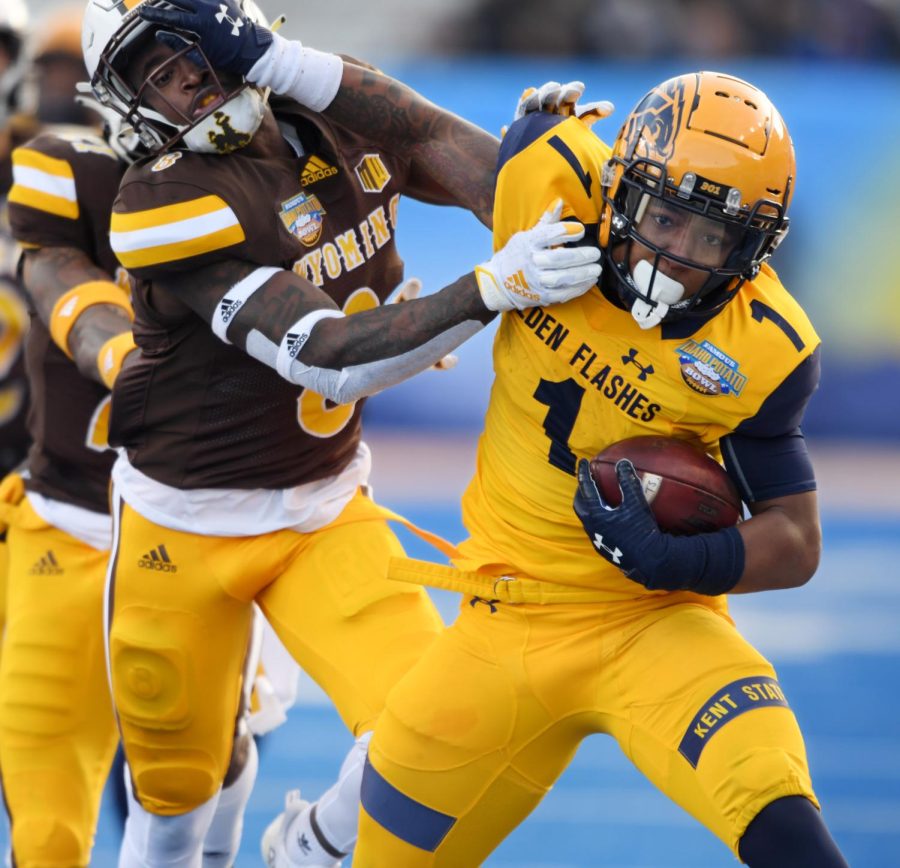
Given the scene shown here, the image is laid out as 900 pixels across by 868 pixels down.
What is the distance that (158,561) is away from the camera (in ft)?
11.2

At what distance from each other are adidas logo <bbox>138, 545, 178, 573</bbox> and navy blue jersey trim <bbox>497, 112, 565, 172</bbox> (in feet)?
3.56

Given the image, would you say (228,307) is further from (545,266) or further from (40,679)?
(40,679)

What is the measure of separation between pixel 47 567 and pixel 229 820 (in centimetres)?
75

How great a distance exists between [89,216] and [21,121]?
0.86m

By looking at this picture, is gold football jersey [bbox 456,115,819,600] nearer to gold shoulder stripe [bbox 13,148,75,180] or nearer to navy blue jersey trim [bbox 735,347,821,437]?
navy blue jersey trim [bbox 735,347,821,437]

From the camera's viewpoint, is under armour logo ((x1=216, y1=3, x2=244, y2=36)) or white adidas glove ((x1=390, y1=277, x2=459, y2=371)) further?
white adidas glove ((x1=390, y1=277, x2=459, y2=371))

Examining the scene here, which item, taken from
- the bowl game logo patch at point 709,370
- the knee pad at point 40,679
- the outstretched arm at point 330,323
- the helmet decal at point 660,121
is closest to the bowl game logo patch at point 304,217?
the outstretched arm at point 330,323

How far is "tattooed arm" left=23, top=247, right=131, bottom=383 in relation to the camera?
3.57 meters

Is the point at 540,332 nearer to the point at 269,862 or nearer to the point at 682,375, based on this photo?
the point at 682,375

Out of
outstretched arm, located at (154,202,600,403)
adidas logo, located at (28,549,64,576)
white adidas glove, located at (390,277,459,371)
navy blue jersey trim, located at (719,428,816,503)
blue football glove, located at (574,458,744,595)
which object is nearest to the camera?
blue football glove, located at (574,458,744,595)

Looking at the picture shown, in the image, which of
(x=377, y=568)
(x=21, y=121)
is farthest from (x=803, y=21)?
(x=377, y=568)

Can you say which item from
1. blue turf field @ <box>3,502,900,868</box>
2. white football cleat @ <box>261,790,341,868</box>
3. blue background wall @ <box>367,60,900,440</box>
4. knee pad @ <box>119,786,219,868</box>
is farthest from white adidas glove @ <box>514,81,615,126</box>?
blue background wall @ <box>367,60,900,440</box>

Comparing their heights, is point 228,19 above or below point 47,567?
above

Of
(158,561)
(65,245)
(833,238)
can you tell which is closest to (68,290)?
(65,245)
